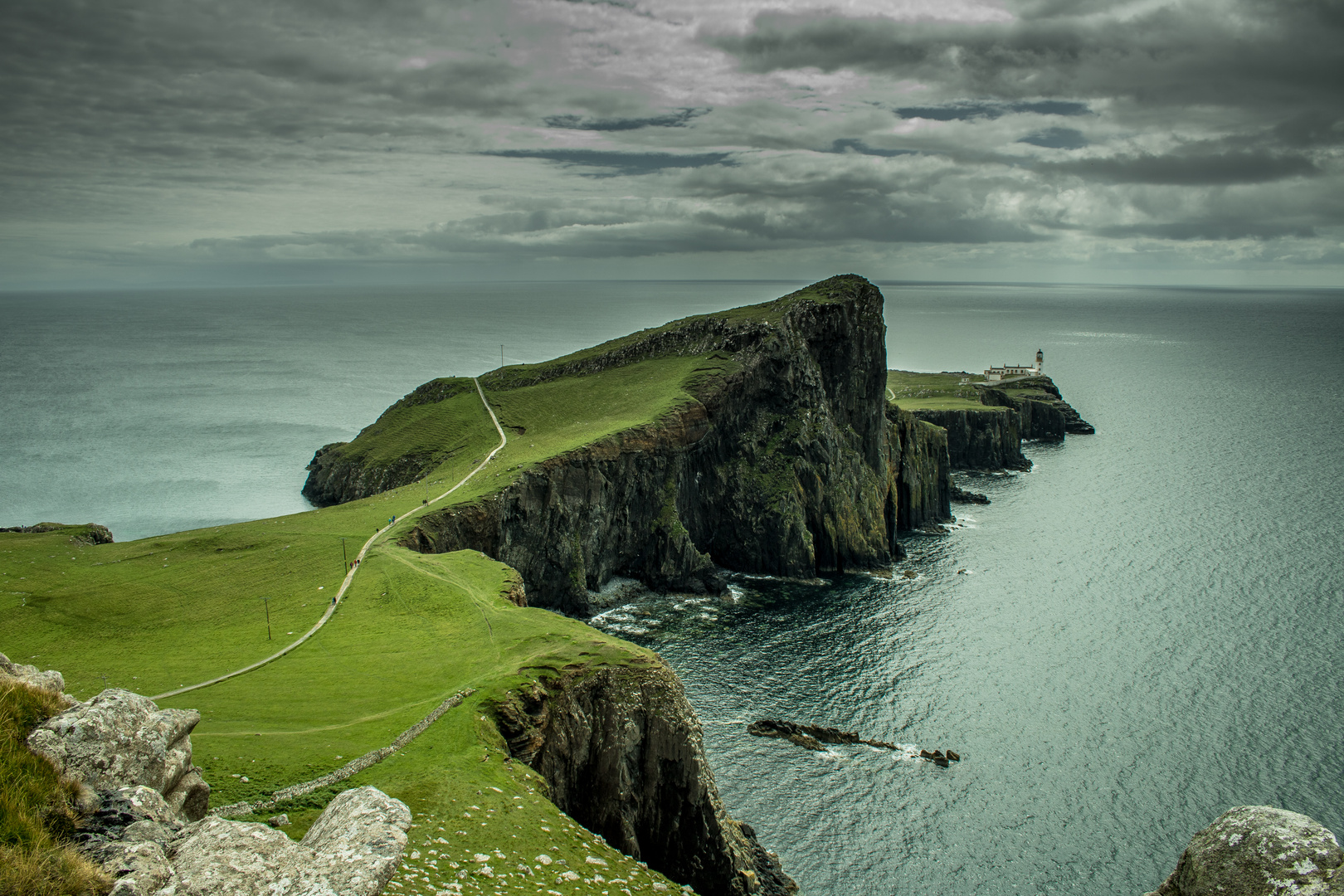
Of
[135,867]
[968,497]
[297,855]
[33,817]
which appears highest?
[33,817]

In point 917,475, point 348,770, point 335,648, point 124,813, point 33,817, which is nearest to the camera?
point 33,817

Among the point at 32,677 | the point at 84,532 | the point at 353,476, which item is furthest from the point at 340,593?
the point at 353,476

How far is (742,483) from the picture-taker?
110m

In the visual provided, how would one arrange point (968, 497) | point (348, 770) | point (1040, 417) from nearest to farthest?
point (348, 770) → point (968, 497) → point (1040, 417)

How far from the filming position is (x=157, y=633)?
54.8m

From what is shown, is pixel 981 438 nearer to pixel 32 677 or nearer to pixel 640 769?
pixel 640 769

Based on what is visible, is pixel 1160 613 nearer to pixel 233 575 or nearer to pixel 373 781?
pixel 373 781

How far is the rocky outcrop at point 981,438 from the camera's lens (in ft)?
557

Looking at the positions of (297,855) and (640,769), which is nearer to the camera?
(297,855)

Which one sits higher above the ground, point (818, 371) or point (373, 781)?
point (818, 371)

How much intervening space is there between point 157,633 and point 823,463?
83743mm

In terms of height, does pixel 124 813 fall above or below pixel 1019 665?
above

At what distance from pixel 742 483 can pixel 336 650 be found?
220ft

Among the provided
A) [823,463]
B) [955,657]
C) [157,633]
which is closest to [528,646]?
[157,633]
